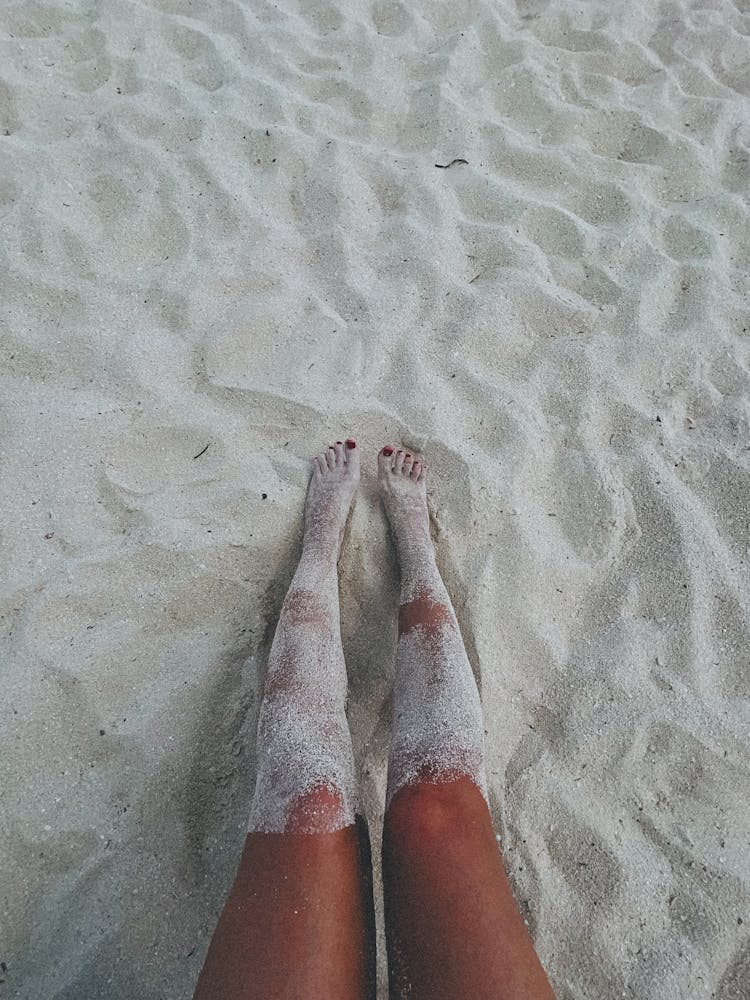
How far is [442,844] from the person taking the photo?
Answer: 968 millimetres

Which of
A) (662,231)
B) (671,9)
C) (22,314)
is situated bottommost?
(22,314)

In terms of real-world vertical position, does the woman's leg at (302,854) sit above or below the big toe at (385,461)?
below

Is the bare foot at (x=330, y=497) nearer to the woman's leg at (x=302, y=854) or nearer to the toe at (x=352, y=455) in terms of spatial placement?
the toe at (x=352, y=455)

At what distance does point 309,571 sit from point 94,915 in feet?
2.35

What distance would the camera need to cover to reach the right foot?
1.50 m

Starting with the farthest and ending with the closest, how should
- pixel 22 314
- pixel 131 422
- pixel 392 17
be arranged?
pixel 392 17
pixel 22 314
pixel 131 422

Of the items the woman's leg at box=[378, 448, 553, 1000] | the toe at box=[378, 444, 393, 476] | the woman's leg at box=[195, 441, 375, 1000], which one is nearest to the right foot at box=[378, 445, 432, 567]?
the toe at box=[378, 444, 393, 476]

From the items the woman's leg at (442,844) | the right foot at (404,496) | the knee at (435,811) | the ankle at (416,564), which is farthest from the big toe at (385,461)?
the knee at (435,811)

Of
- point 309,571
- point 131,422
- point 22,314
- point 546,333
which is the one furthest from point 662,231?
point 22,314

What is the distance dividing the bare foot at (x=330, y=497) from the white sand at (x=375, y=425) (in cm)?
5

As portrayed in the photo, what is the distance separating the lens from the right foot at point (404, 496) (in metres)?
1.50

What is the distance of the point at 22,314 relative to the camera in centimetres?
171

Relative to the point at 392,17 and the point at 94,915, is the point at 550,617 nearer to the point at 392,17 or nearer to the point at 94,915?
the point at 94,915

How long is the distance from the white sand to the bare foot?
2.0 inches
